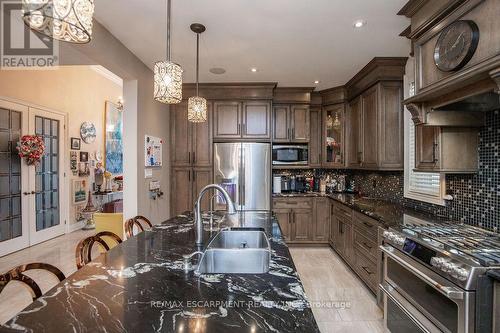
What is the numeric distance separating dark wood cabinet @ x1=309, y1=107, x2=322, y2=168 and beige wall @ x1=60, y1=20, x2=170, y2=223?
2545 millimetres

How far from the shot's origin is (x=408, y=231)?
81.0 inches

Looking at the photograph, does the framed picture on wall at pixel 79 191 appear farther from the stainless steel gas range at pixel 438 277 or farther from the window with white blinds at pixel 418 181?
the window with white blinds at pixel 418 181

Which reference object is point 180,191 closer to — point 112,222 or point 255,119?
point 112,222

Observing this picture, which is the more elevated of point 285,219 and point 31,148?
point 31,148

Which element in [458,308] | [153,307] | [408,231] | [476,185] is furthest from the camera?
[476,185]

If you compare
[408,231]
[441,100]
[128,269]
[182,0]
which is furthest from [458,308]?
[182,0]

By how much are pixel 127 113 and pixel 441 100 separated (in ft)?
10.5

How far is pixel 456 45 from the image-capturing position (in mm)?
1699

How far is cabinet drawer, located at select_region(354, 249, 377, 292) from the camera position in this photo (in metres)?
2.84

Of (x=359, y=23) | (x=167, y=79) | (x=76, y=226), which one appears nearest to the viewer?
(x=167, y=79)

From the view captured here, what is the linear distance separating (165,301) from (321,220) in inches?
152

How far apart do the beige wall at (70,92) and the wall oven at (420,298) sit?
5.56 meters

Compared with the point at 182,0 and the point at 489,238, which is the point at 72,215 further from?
the point at 489,238

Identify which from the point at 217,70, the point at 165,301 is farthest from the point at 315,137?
the point at 165,301
